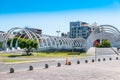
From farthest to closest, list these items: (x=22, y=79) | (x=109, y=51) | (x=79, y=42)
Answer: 1. (x=79, y=42)
2. (x=109, y=51)
3. (x=22, y=79)

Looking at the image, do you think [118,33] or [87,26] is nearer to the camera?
[118,33]

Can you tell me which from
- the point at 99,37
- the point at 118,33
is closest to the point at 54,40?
the point at 99,37

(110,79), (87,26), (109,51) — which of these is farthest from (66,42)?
(110,79)

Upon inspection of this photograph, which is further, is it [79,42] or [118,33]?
[79,42]

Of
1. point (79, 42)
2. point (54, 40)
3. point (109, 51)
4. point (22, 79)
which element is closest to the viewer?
point (22, 79)

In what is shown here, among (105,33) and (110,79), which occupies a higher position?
(105,33)

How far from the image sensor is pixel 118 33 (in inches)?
4695

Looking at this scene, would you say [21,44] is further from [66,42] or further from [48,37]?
[66,42]

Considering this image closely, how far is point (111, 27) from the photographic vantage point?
390 ft

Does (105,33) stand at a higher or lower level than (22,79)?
higher

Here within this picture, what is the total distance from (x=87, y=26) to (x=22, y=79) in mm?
185577

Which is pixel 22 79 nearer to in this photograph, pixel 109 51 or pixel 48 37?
pixel 109 51

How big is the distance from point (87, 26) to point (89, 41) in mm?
85058

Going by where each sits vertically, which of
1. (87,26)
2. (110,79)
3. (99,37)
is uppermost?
(87,26)
